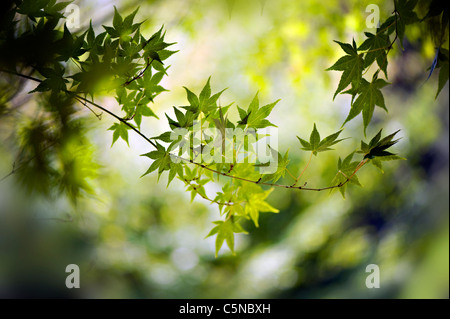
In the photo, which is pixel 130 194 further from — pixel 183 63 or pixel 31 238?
pixel 183 63

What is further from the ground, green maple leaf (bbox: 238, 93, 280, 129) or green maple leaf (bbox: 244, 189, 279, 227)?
green maple leaf (bbox: 238, 93, 280, 129)

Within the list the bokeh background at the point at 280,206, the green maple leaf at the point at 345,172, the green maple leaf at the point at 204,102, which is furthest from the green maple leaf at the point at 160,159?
the bokeh background at the point at 280,206

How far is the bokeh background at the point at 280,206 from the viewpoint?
3.82 feet

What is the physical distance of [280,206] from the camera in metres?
1.42

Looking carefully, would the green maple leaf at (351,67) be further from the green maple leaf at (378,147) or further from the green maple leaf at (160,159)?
the green maple leaf at (160,159)

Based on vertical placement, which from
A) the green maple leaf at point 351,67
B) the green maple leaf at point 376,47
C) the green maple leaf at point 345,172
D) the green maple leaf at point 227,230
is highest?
the green maple leaf at point 376,47

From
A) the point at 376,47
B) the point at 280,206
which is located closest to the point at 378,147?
the point at 376,47

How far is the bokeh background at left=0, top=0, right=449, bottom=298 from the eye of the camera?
1163mm

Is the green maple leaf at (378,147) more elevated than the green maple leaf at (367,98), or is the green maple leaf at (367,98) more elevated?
the green maple leaf at (367,98)

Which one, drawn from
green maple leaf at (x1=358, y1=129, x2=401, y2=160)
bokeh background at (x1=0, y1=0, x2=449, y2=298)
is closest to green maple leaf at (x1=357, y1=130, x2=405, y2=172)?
green maple leaf at (x1=358, y1=129, x2=401, y2=160)

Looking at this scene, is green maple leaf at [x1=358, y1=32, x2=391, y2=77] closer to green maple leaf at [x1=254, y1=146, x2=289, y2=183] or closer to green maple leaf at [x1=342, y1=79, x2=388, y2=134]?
green maple leaf at [x1=342, y1=79, x2=388, y2=134]

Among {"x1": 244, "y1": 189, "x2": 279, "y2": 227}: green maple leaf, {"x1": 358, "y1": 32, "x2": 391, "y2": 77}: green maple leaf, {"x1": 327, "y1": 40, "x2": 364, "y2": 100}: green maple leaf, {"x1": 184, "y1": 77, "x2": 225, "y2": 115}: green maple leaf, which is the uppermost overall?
{"x1": 358, "y1": 32, "x2": 391, "y2": 77}: green maple leaf

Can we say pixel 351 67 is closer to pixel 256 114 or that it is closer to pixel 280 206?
pixel 256 114
